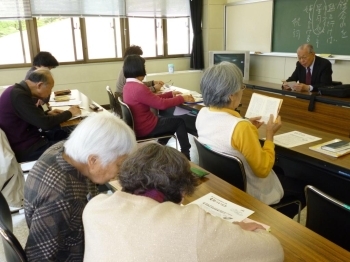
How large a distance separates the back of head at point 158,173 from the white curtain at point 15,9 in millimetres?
4586

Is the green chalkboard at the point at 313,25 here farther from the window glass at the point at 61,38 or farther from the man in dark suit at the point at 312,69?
the window glass at the point at 61,38

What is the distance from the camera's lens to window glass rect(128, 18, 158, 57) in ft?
19.1

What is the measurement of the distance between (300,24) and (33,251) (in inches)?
185

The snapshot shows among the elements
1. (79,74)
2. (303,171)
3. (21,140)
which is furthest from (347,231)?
(79,74)

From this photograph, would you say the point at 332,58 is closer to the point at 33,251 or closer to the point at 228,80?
the point at 228,80

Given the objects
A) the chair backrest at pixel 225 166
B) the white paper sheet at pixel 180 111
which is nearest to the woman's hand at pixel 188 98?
the white paper sheet at pixel 180 111

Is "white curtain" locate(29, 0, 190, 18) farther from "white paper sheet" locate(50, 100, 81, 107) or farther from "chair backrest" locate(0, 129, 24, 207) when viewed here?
"chair backrest" locate(0, 129, 24, 207)

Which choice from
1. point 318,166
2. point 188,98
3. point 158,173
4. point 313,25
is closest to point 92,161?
point 158,173

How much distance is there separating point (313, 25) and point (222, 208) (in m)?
4.09

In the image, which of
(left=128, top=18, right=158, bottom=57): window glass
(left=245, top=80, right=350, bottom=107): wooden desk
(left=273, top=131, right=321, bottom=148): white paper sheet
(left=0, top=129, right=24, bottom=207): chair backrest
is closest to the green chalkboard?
(left=245, top=80, right=350, bottom=107): wooden desk

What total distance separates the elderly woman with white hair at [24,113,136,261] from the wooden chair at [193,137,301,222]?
0.58m

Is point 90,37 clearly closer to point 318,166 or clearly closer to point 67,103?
point 67,103

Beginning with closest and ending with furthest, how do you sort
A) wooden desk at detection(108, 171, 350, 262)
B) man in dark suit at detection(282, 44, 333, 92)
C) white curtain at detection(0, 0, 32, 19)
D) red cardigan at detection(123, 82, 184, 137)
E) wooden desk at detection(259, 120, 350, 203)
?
wooden desk at detection(108, 171, 350, 262)
wooden desk at detection(259, 120, 350, 203)
red cardigan at detection(123, 82, 184, 137)
man in dark suit at detection(282, 44, 333, 92)
white curtain at detection(0, 0, 32, 19)

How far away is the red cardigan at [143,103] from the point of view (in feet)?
9.62
